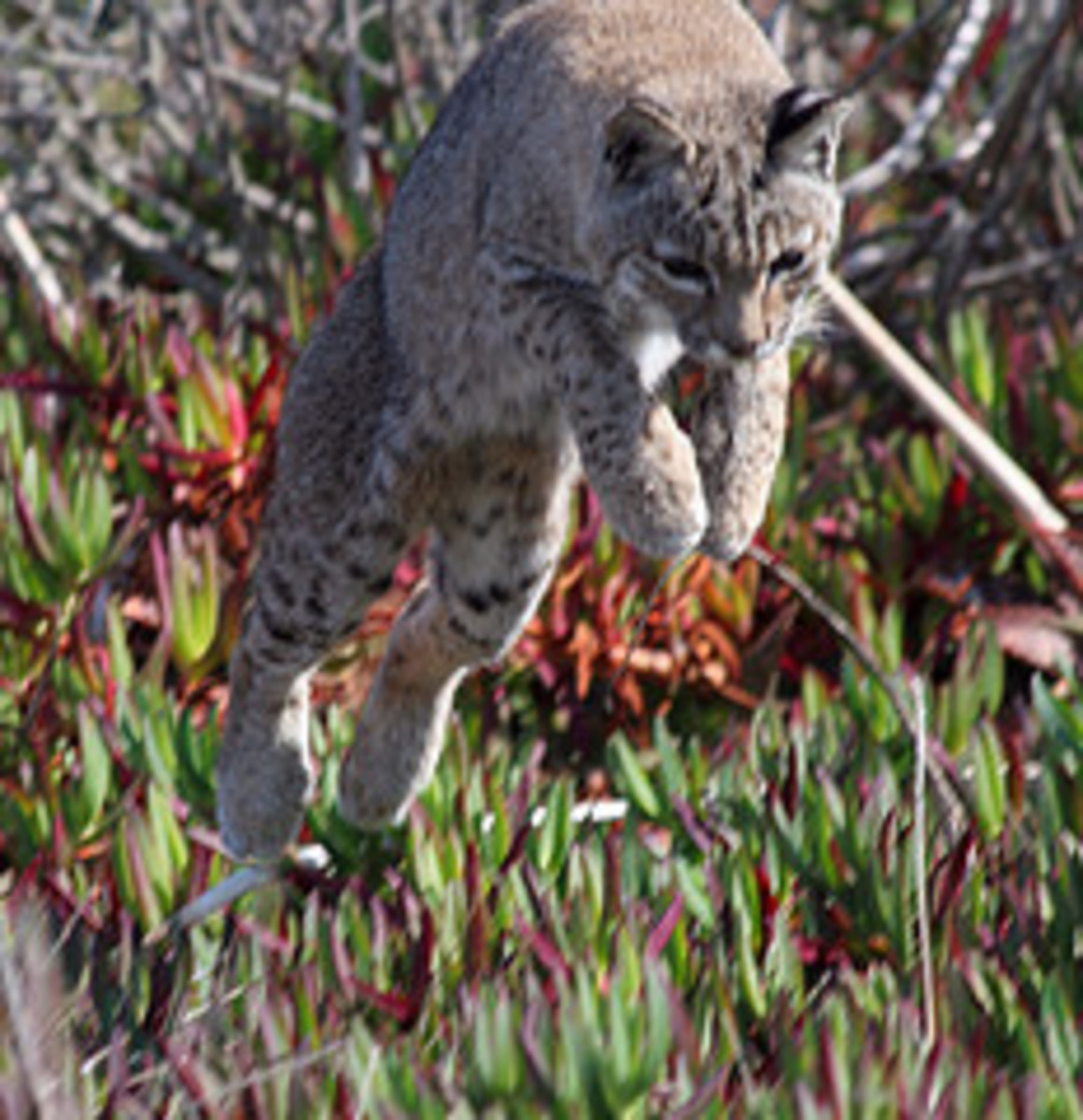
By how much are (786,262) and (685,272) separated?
16 centimetres

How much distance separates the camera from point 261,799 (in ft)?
15.5

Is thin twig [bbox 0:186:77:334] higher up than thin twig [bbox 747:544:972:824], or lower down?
higher up

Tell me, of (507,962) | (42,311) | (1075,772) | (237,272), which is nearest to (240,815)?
(507,962)

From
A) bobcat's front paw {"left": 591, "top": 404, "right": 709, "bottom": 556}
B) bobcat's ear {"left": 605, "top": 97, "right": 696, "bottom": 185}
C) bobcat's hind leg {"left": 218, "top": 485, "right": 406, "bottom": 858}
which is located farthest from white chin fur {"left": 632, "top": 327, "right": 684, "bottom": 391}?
bobcat's hind leg {"left": 218, "top": 485, "right": 406, "bottom": 858}

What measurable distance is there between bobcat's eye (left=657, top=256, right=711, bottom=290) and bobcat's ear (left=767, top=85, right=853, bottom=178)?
0.65 feet

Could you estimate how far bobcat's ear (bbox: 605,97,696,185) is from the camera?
3.43 metres

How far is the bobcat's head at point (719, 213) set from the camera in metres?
3.44

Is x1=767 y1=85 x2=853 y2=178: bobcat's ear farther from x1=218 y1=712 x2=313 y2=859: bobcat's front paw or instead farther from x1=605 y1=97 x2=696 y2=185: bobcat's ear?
x1=218 y1=712 x2=313 y2=859: bobcat's front paw

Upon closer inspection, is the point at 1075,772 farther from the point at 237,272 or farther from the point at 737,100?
the point at 237,272

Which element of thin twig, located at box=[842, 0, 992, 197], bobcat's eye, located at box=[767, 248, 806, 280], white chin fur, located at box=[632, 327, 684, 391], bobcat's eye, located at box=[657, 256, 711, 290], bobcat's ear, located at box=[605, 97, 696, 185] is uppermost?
bobcat's ear, located at box=[605, 97, 696, 185]

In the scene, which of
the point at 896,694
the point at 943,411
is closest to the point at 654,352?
the point at 896,694

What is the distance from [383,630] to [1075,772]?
2183 mm

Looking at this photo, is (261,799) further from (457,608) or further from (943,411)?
(943,411)

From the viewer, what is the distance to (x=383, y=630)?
19.9 feet
